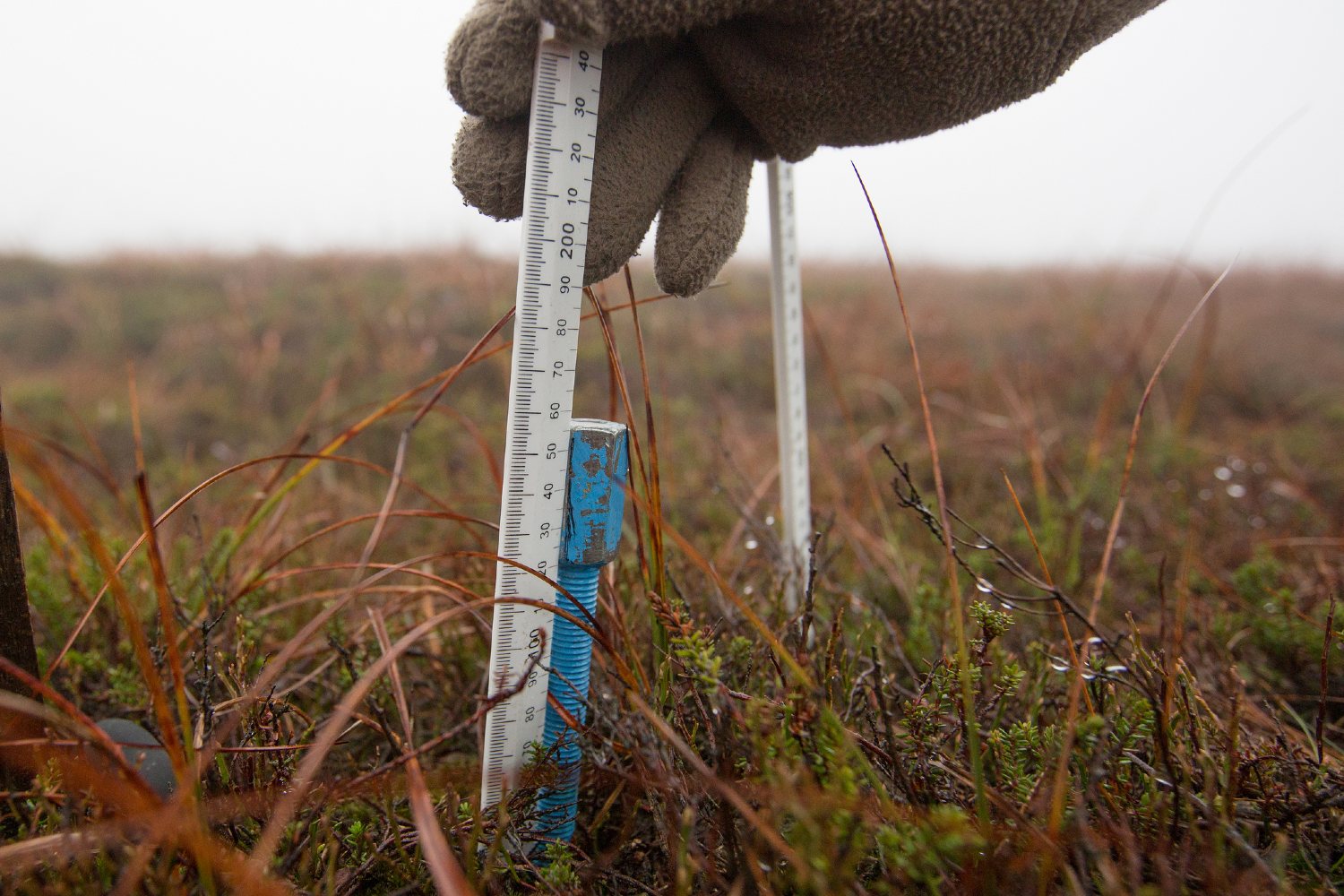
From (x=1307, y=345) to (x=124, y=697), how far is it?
7.95 m

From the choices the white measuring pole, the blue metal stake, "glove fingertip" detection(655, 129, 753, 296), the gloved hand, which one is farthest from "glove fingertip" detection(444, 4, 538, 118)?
the white measuring pole

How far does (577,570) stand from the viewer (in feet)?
3.82

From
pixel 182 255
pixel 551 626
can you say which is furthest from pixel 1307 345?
pixel 182 255

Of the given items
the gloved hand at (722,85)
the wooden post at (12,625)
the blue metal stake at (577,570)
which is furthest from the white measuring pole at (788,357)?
the wooden post at (12,625)

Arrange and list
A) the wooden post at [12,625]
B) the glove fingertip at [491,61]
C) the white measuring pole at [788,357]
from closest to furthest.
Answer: the glove fingertip at [491,61], the wooden post at [12,625], the white measuring pole at [788,357]

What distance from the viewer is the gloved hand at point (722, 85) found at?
3.18ft

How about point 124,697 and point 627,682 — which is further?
point 124,697

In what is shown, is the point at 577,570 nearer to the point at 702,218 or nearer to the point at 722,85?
the point at 702,218

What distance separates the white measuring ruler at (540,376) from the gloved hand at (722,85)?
0.06 meters

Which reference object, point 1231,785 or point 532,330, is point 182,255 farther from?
point 1231,785

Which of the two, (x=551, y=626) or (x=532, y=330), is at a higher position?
(x=532, y=330)

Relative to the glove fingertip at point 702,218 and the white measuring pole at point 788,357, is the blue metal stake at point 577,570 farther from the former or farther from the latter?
the white measuring pole at point 788,357

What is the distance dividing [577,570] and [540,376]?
33cm

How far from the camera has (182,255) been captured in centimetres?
858
